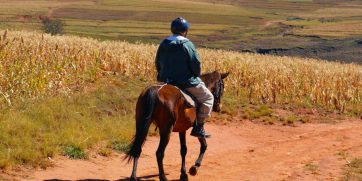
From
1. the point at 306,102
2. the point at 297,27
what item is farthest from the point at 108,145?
Result: the point at 297,27

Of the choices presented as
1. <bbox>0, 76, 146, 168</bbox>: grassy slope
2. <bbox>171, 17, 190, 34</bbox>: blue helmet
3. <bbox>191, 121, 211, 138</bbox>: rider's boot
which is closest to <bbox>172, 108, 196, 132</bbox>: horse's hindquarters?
<bbox>191, 121, 211, 138</bbox>: rider's boot

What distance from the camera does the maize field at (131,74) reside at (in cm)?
1650

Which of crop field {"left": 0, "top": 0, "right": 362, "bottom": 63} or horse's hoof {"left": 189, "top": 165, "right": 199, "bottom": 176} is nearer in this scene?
horse's hoof {"left": 189, "top": 165, "right": 199, "bottom": 176}

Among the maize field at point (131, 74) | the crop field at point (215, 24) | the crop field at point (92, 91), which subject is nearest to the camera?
the crop field at point (92, 91)

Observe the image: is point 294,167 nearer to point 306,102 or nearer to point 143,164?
point 143,164

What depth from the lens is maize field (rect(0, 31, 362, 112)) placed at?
1650cm

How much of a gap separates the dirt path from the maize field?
3436 millimetres

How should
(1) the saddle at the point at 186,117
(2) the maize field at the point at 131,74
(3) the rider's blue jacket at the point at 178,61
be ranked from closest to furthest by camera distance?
(3) the rider's blue jacket at the point at 178,61 < (1) the saddle at the point at 186,117 < (2) the maize field at the point at 131,74

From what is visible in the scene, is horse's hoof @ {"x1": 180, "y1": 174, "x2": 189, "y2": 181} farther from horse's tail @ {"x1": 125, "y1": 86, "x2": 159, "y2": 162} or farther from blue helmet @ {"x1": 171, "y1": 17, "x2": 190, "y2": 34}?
blue helmet @ {"x1": 171, "y1": 17, "x2": 190, "y2": 34}

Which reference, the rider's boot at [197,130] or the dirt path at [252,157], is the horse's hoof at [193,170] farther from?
the rider's boot at [197,130]

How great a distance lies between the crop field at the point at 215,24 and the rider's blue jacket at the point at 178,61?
7070 cm

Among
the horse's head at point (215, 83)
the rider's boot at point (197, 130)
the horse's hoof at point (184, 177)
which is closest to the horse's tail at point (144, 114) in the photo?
the horse's hoof at point (184, 177)

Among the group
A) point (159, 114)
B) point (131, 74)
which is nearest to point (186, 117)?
point (159, 114)

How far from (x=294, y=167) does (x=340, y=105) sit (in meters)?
11.5
